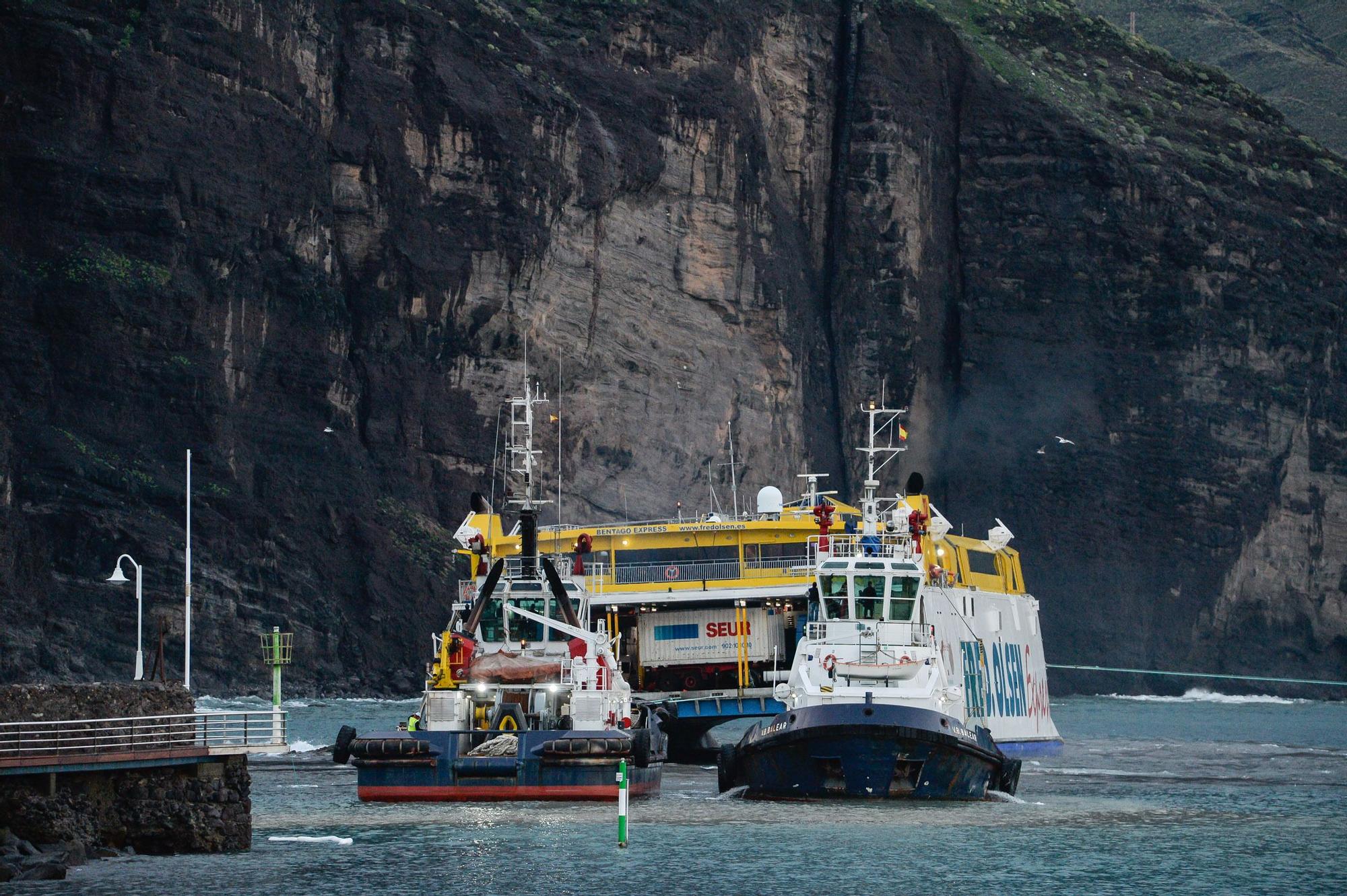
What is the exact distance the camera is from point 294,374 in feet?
609

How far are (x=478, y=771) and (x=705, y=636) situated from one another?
30979 mm

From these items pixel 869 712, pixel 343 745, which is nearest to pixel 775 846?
pixel 869 712

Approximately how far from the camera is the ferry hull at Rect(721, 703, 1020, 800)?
6444cm

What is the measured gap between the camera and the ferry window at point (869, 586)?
229 feet

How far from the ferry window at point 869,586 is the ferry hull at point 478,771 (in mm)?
8665

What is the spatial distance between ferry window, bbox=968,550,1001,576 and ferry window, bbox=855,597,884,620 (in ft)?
82.0

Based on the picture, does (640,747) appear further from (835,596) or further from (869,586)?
(869,586)

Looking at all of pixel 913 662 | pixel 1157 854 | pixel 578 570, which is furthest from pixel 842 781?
pixel 578 570

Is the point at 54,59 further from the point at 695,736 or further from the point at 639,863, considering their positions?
the point at 639,863

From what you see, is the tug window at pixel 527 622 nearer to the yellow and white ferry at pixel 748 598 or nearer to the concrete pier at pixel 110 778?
the yellow and white ferry at pixel 748 598

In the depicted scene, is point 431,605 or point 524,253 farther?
point 524,253

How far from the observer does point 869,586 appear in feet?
230

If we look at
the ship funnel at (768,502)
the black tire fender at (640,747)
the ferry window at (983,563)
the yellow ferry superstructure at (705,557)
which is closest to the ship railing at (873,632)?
the black tire fender at (640,747)

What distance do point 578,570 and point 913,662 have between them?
19.3 metres
